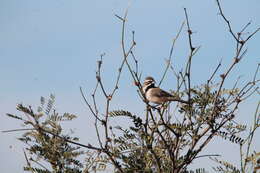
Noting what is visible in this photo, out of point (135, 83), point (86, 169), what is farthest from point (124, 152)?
point (135, 83)

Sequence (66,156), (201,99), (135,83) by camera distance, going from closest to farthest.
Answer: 1. (135,83)
2. (201,99)
3. (66,156)

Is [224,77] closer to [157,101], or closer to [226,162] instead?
[226,162]

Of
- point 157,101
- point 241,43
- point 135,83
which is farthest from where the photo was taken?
point 157,101

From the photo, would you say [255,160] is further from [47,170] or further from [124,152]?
[47,170]

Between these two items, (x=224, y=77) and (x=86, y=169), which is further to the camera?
(x=86, y=169)

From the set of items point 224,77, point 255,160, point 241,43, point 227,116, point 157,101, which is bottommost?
point 255,160

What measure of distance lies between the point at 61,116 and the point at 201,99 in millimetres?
1656

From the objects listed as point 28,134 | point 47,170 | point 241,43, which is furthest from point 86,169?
point 241,43

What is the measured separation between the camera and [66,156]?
15.2ft

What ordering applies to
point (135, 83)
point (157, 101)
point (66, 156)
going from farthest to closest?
point (157, 101) < point (66, 156) < point (135, 83)

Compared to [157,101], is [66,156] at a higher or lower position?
lower

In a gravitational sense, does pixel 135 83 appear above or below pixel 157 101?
below

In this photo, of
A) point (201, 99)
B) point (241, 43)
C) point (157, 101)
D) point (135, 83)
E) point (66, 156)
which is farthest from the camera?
point (157, 101)

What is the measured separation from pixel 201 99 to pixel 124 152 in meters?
0.86
